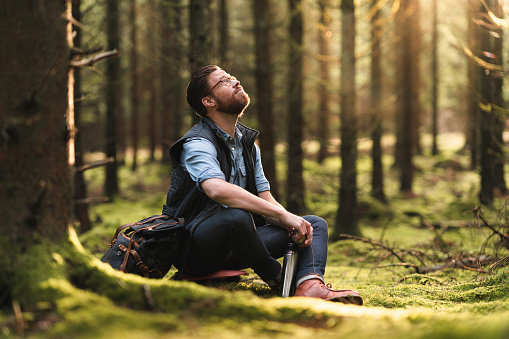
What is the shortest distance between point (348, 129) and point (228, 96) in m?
4.72

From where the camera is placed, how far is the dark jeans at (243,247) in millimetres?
3275

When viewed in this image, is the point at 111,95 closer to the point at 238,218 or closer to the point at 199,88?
the point at 199,88

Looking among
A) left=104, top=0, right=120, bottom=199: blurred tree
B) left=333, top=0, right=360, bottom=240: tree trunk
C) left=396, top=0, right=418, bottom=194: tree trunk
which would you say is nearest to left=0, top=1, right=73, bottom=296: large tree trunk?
left=333, top=0, right=360, bottom=240: tree trunk

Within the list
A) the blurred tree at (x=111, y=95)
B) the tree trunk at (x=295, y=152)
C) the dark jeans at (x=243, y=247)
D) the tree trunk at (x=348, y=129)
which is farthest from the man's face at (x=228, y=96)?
the blurred tree at (x=111, y=95)

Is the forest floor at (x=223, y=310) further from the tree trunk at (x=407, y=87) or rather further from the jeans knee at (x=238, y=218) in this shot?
the tree trunk at (x=407, y=87)

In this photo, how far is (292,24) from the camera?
34.6 feet

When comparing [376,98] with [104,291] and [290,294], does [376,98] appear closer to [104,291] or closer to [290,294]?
[290,294]

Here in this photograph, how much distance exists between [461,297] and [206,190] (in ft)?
6.77

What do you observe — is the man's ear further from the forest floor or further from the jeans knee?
the forest floor

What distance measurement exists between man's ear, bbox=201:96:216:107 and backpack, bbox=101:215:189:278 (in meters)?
0.99

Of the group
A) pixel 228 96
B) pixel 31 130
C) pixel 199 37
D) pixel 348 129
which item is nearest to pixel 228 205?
pixel 228 96

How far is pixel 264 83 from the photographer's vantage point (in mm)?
10656

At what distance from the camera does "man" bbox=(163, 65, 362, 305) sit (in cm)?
327

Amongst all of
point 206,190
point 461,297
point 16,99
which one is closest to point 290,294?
point 206,190
